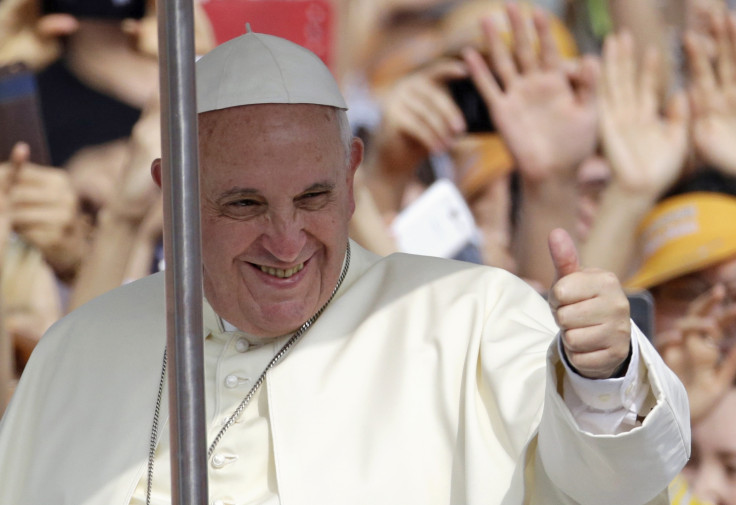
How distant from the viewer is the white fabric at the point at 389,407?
1.95 m

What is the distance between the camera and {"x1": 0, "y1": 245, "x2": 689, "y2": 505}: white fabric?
76.9 inches

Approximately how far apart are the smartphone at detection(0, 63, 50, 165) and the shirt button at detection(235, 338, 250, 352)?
224 centimetres

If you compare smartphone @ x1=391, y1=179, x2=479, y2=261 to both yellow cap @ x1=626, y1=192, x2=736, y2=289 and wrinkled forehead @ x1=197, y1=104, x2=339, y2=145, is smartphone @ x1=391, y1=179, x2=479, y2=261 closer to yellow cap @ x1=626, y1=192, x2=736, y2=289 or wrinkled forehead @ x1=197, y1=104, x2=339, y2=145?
yellow cap @ x1=626, y1=192, x2=736, y2=289

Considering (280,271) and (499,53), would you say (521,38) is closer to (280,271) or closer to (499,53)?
(499,53)

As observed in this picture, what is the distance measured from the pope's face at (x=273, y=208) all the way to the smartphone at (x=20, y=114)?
2.24 metres

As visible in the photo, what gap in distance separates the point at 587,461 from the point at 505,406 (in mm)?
333

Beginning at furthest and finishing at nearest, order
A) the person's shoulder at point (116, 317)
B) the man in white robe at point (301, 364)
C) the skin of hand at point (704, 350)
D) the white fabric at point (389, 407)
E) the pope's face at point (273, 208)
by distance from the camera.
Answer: the skin of hand at point (704, 350) < the person's shoulder at point (116, 317) < the pope's face at point (273, 208) < the man in white robe at point (301, 364) < the white fabric at point (389, 407)

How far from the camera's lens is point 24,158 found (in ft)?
14.9

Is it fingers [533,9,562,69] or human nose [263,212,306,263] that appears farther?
fingers [533,9,562,69]

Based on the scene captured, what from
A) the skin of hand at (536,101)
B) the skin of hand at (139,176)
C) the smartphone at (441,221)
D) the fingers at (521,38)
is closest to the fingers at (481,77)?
the skin of hand at (536,101)

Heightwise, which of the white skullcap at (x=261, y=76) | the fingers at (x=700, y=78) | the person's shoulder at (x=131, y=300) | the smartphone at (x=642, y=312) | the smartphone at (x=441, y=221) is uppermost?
the white skullcap at (x=261, y=76)

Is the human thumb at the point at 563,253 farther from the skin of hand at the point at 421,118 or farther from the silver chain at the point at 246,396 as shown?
the skin of hand at the point at 421,118

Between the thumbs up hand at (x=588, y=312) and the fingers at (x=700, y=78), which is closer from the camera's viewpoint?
the thumbs up hand at (x=588, y=312)

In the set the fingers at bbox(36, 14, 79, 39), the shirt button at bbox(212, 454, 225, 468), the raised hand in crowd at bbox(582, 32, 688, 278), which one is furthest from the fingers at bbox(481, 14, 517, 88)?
the shirt button at bbox(212, 454, 225, 468)
